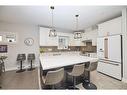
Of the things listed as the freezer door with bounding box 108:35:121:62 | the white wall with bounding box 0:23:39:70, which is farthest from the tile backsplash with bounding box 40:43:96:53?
the freezer door with bounding box 108:35:121:62

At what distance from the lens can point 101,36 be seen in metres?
3.79

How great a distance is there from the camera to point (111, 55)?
3324mm

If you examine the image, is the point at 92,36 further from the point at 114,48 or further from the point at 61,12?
the point at 61,12

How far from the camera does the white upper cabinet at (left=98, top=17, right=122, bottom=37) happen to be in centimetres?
309

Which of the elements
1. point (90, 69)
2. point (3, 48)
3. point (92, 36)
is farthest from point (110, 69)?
point (3, 48)

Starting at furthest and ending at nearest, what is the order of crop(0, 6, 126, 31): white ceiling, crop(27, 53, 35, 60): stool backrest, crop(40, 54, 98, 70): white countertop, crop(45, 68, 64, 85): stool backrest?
crop(27, 53, 35, 60): stool backrest
crop(0, 6, 126, 31): white ceiling
crop(40, 54, 98, 70): white countertop
crop(45, 68, 64, 85): stool backrest

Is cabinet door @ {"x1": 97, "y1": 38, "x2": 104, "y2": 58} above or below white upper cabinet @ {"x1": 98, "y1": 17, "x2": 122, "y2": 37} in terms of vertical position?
below

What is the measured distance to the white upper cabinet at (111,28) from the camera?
309cm

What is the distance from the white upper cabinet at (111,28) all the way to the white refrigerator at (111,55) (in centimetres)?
16

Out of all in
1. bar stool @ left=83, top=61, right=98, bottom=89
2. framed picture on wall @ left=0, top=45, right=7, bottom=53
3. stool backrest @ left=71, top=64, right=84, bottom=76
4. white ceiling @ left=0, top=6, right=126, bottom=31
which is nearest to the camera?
stool backrest @ left=71, top=64, right=84, bottom=76

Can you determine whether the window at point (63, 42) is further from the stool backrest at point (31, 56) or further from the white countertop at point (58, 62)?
the white countertop at point (58, 62)

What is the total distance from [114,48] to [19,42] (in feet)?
13.8

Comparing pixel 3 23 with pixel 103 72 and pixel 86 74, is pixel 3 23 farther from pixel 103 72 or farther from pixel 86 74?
pixel 103 72

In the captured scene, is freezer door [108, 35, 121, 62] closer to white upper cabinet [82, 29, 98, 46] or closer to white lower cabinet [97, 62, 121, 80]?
white lower cabinet [97, 62, 121, 80]
